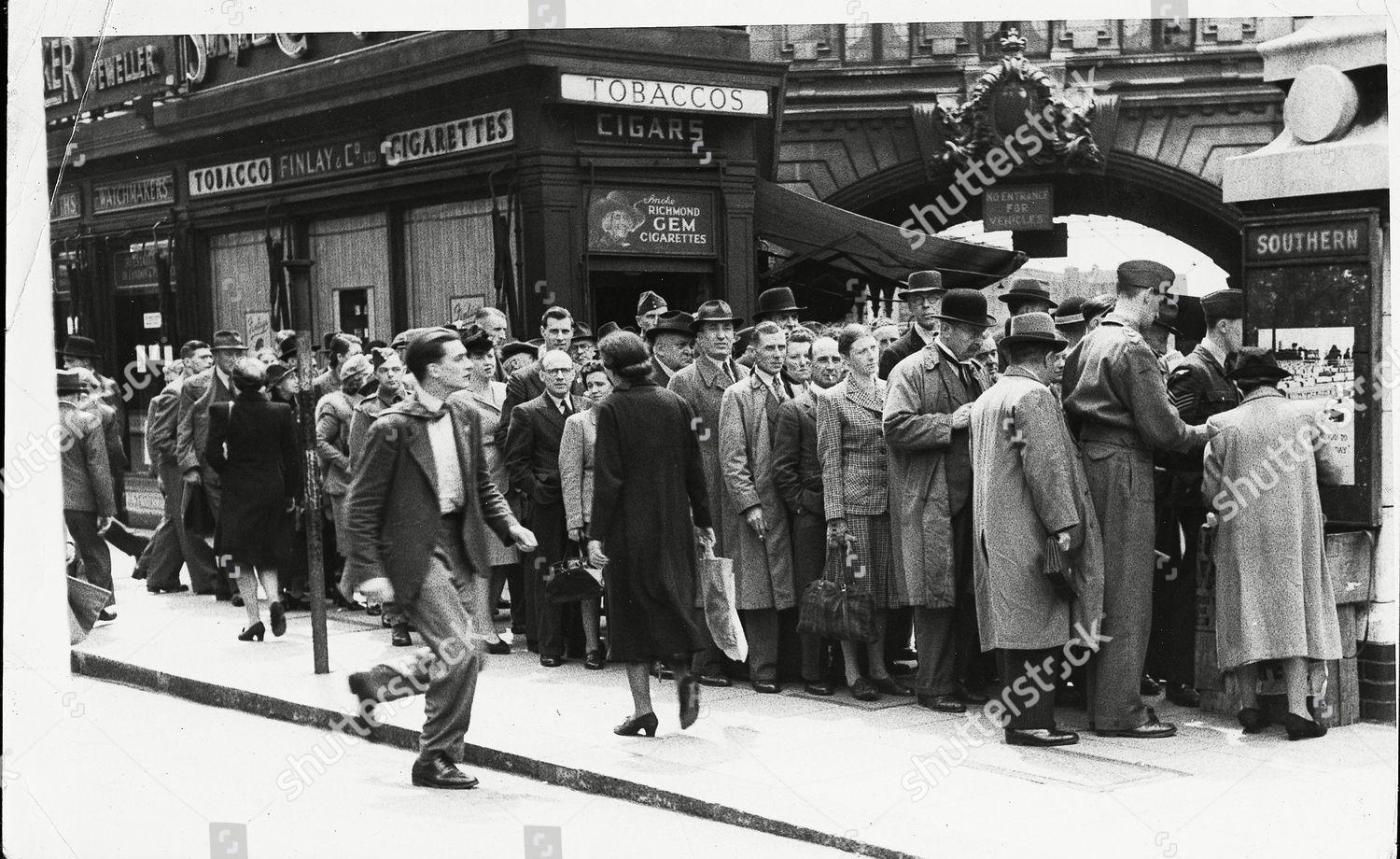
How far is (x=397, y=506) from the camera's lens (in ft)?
24.3

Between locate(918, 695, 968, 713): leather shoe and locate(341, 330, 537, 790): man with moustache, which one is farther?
locate(918, 695, 968, 713): leather shoe

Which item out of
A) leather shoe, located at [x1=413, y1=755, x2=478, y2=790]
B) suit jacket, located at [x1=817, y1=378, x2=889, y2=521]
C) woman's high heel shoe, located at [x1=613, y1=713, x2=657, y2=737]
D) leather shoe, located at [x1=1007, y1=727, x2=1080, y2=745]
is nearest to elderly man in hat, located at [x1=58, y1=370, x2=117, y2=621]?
leather shoe, located at [x1=413, y1=755, x2=478, y2=790]

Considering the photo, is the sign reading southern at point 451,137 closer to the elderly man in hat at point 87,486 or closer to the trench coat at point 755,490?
the elderly man in hat at point 87,486

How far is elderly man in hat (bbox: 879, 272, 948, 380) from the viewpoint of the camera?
1023 cm

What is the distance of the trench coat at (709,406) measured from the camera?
9.58 meters

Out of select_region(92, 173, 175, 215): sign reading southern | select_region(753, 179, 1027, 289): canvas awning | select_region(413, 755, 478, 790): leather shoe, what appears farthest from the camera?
select_region(92, 173, 175, 215): sign reading southern

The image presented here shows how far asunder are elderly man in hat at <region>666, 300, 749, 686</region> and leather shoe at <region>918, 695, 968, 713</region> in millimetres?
1351

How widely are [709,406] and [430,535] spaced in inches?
103

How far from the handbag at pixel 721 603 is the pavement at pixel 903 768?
408mm

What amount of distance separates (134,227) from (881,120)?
1053cm

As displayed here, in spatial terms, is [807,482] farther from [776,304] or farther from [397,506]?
[397,506]

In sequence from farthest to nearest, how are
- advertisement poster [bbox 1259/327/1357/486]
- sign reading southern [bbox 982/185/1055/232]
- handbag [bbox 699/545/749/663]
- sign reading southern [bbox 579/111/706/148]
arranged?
sign reading southern [bbox 982/185/1055/232]
sign reading southern [bbox 579/111/706/148]
handbag [bbox 699/545/749/663]
advertisement poster [bbox 1259/327/1357/486]

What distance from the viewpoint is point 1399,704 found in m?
6.59

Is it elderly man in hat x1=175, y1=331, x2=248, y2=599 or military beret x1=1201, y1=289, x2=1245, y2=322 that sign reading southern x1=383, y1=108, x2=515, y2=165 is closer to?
elderly man in hat x1=175, y1=331, x2=248, y2=599
